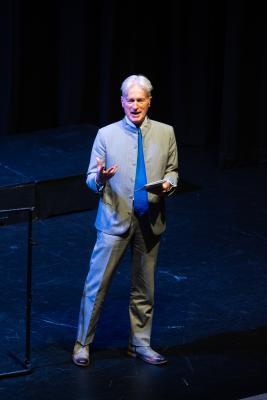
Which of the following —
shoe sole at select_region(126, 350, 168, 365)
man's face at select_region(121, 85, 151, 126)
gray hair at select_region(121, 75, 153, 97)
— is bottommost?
shoe sole at select_region(126, 350, 168, 365)

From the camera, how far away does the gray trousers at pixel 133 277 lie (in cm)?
466

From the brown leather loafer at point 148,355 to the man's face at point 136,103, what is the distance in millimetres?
1097

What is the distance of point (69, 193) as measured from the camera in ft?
23.4

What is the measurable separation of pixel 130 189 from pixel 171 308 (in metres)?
1.18

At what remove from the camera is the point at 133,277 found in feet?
15.7

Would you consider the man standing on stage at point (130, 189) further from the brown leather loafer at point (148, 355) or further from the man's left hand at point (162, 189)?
the brown leather loafer at point (148, 355)

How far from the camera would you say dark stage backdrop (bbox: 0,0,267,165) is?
27.5ft

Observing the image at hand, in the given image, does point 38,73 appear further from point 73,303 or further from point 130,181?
point 130,181

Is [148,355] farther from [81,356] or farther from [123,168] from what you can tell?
[123,168]

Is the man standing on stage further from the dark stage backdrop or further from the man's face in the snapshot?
the dark stage backdrop

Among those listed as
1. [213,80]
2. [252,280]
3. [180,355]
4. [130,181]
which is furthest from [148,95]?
[213,80]

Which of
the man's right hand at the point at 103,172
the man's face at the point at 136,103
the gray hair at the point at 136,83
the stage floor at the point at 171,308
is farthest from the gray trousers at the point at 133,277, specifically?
the gray hair at the point at 136,83

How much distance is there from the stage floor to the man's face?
119 centimetres

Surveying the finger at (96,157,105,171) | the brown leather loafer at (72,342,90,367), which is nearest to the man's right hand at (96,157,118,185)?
the finger at (96,157,105,171)
